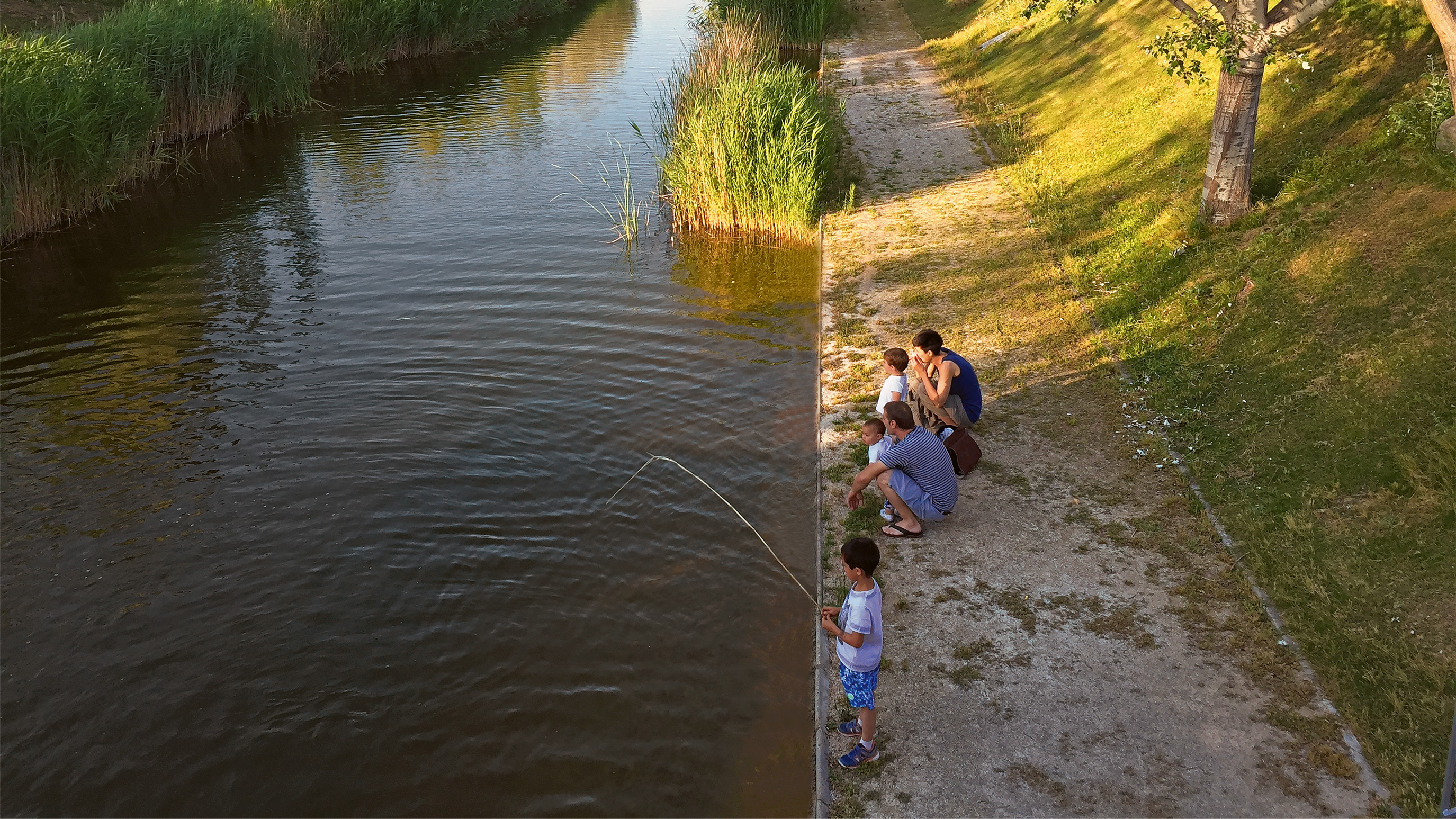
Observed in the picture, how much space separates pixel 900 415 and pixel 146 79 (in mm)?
18764

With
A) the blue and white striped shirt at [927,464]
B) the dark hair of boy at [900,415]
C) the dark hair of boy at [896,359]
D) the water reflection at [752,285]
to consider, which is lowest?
the water reflection at [752,285]

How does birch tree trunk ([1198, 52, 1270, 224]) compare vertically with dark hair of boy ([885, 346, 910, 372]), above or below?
above

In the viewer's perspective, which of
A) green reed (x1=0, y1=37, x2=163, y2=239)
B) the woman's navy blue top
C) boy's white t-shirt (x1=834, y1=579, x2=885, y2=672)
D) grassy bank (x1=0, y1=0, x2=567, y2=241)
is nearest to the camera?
boy's white t-shirt (x1=834, y1=579, x2=885, y2=672)

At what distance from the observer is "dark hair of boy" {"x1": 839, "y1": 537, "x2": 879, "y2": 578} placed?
5891 millimetres

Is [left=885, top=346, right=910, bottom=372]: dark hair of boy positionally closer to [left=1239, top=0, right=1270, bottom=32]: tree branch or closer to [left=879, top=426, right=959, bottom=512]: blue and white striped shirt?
[left=879, top=426, right=959, bottom=512]: blue and white striped shirt

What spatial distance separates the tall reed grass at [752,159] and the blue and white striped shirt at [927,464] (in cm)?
882

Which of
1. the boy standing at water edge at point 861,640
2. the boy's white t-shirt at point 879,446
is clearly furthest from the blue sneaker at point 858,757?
the boy's white t-shirt at point 879,446

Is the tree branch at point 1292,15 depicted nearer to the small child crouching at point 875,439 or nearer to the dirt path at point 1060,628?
the dirt path at point 1060,628

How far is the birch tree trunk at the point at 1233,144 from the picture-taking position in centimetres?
1160

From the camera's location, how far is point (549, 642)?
25.1 ft

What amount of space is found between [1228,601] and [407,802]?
18.4 ft

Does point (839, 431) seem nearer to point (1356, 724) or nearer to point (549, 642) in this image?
point (549, 642)

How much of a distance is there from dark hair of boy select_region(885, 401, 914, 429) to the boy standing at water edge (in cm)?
214

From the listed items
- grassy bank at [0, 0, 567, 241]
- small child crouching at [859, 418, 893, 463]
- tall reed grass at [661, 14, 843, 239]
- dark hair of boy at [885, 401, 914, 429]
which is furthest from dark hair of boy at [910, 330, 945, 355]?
grassy bank at [0, 0, 567, 241]
